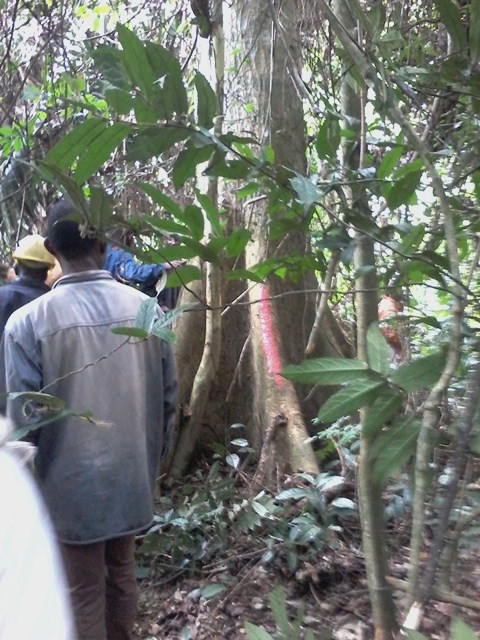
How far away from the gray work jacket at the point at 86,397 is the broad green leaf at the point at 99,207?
4.20 feet

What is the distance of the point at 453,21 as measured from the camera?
1.55 m

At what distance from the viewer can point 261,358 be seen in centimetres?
466

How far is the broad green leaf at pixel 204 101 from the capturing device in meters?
1.40

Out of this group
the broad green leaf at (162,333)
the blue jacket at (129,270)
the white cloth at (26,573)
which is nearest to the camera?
the white cloth at (26,573)

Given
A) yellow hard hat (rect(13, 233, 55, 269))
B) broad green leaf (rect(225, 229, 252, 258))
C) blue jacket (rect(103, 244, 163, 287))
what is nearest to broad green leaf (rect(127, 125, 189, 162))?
broad green leaf (rect(225, 229, 252, 258))

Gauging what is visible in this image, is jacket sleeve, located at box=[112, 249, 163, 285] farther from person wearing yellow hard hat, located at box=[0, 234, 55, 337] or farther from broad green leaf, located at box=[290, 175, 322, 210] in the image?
broad green leaf, located at box=[290, 175, 322, 210]

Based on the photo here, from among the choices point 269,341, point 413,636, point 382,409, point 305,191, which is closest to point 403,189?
point 305,191

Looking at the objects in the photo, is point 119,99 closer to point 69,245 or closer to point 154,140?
point 154,140

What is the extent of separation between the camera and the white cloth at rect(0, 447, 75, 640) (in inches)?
41.8

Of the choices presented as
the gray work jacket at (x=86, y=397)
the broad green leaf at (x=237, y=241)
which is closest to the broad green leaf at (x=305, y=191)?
the broad green leaf at (x=237, y=241)

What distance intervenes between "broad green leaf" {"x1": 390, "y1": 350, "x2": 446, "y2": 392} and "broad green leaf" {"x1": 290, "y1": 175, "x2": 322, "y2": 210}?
0.35m

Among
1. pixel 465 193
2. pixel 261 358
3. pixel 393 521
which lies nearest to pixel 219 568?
pixel 393 521

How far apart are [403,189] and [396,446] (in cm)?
55

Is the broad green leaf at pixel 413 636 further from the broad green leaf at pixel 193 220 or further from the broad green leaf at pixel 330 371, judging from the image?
the broad green leaf at pixel 193 220
